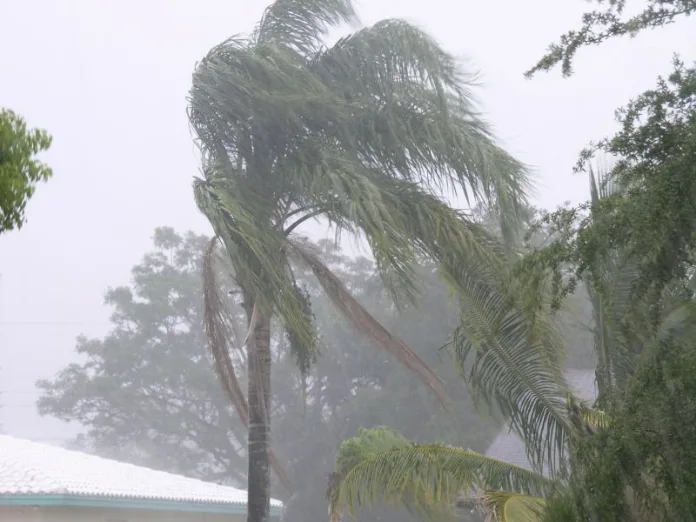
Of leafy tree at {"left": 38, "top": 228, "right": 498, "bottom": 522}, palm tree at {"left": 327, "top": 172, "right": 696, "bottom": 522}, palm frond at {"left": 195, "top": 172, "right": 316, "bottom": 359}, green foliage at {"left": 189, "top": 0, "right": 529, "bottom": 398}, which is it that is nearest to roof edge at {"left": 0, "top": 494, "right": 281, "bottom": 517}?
palm tree at {"left": 327, "top": 172, "right": 696, "bottom": 522}

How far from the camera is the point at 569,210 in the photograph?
7965mm

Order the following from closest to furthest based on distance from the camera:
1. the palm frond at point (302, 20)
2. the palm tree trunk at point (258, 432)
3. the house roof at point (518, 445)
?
the palm tree trunk at point (258, 432), the palm frond at point (302, 20), the house roof at point (518, 445)

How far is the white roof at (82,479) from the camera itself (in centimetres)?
1275

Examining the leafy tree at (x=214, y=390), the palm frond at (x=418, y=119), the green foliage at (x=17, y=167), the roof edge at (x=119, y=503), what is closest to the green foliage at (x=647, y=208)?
the palm frond at (x=418, y=119)

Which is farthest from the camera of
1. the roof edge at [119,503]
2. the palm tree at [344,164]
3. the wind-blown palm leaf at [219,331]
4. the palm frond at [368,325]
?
the roof edge at [119,503]

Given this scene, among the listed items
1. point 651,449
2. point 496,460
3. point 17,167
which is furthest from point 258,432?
point 17,167

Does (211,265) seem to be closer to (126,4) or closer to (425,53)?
(425,53)

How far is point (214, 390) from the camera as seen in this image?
1750 inches

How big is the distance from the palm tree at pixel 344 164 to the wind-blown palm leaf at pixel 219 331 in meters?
0.02

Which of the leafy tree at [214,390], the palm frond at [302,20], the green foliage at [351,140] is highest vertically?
the leafy tree at [214,390]

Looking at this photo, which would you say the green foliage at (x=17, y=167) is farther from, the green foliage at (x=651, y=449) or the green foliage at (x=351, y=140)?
the green foliage at (x=351, y=140)

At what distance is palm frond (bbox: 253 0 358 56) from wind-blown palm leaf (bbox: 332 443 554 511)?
5703 millimetres

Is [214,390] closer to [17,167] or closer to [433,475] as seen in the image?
[433,475]

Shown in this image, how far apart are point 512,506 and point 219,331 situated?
4125 millimetres
